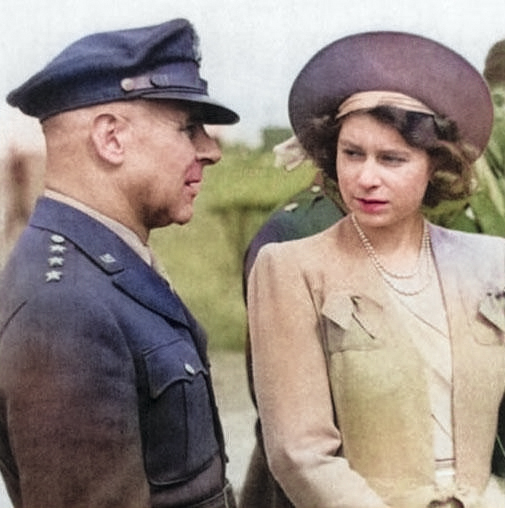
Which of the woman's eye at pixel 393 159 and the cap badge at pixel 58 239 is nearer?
the cap badge at pixel 58 239

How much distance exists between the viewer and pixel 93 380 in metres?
2.91

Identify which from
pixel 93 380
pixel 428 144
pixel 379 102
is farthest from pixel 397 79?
pixel 93 380

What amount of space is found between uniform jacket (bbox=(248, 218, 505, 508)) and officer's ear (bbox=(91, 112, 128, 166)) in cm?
47

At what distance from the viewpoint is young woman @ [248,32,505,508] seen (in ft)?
10.2

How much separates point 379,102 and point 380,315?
1.83ft

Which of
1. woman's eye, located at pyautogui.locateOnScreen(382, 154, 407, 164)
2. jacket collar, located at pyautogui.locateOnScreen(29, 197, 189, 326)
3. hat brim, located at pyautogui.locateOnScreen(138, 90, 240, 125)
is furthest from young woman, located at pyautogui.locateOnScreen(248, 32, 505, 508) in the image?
jacket collar, located at pyautogui.locateOnScreen(29, 197, 189, 326)

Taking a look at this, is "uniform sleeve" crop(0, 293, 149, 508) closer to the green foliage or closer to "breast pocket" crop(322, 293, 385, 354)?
the green foliage

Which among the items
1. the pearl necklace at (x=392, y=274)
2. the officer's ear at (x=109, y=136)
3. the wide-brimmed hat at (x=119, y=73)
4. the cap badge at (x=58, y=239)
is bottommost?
the pearl necklace at (x=392, y=274)

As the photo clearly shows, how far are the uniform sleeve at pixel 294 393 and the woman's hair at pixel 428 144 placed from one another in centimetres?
29

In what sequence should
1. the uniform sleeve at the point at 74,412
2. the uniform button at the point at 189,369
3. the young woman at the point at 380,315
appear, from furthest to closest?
the young woman at the point at 380,315 → the uniform button at the point at 189,369 → the uniform sleeve at the point at 74,412

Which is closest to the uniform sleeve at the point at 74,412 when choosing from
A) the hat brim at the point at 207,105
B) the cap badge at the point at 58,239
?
the cap badge at the point at 58,239

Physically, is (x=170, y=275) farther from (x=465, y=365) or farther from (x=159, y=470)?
(x=465, y=365)

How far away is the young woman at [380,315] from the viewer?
123 inches

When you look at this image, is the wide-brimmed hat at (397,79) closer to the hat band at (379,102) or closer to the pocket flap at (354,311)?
the hat band at (379,102)
